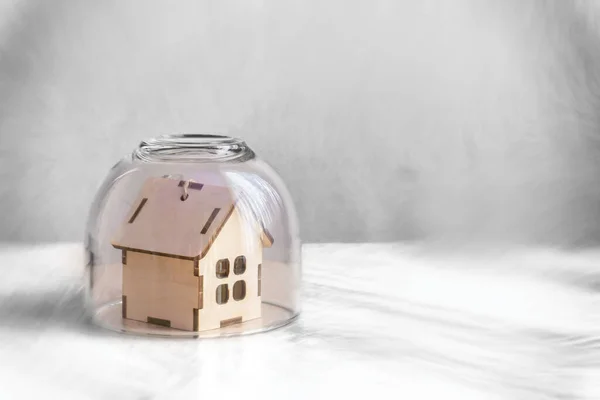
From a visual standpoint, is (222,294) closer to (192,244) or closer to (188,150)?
(192,244)

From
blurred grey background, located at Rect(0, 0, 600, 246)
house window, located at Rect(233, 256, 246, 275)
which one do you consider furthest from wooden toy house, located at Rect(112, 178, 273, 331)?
blurred grey background, located at Rect(0, 0, 600, 246)

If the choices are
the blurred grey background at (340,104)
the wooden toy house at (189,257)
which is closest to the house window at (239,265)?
the wooden toy house at (189,257)

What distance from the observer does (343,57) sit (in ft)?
6.33

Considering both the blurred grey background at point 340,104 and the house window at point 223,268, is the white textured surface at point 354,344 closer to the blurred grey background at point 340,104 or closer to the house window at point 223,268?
the house window at point 223,268

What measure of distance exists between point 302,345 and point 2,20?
0.92 metres

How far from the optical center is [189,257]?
1243mm

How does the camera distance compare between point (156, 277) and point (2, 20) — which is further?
point (2, 20)

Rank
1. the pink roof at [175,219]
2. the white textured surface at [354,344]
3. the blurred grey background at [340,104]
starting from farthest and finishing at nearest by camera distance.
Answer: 1. the blurred grey background at [340,104]
2. the pink roof at [175,219]
3. the white textured surface at [354,344]

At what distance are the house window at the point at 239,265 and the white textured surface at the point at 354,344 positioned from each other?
0.09 metres

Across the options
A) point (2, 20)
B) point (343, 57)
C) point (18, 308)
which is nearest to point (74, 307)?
point (18, 308)

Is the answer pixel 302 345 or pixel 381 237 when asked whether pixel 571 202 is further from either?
pixel 302 345

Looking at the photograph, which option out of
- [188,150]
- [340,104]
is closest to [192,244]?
[188,150]

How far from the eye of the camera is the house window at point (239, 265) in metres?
1.29

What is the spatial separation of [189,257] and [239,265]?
80 mm
